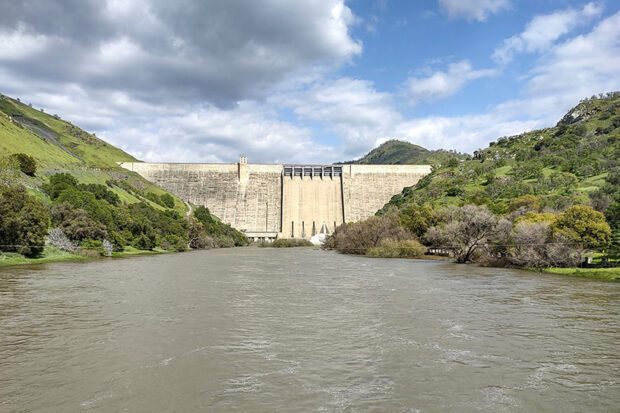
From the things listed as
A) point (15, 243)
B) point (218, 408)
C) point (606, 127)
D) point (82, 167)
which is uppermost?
point (606, 127)

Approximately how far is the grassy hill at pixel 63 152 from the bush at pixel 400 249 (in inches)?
1501

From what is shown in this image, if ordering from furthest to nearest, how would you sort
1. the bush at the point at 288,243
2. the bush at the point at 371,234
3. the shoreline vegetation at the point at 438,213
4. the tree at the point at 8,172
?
the bush at the point at 288,243 < the bush at the point at 371,234 < the tree at the point at 8,172 < the shoreline vegetation at the point at 438,213

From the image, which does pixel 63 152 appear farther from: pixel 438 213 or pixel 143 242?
pixel 438 213

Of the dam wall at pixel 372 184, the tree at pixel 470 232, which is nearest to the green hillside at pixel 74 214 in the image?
the dam wall at pixel 372 184

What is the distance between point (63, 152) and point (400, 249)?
7169 cm

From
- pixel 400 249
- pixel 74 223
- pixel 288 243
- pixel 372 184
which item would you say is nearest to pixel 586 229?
pixel 400 249

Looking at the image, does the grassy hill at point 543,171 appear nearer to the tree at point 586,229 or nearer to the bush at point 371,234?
the bush at point 371,234

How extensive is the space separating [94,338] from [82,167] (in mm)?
74861

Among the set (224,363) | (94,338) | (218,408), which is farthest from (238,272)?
(218,408)

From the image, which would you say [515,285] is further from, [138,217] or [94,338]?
[138,217]

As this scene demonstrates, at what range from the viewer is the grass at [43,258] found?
1467 inches

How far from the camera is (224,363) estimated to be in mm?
11961

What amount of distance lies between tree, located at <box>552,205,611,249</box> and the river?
11825 mm

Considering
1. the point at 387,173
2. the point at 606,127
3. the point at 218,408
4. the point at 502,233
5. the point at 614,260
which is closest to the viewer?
the point at 218,408
